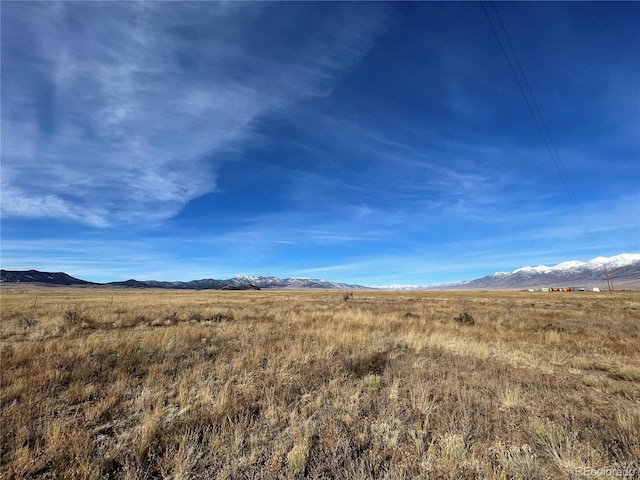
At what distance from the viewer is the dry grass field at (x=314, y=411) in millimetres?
3865

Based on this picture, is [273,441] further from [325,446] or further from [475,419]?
[475,419]

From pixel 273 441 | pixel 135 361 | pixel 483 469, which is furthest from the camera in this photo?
pixel 135 361

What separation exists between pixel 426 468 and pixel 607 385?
6134 mm

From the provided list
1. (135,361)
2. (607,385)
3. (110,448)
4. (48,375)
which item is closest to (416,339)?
(607,385)

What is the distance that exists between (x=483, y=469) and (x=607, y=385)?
5.63 m

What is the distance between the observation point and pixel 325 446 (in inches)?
170

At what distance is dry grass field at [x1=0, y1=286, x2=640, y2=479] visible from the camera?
387 centimetres

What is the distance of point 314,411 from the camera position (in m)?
5.49

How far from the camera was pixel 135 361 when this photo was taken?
837 cm

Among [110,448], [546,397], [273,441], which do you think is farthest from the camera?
[546,397]

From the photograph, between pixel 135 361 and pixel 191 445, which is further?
pixel 135 361

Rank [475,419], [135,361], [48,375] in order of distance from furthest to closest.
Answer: [135,361], [48,375], [475,419]

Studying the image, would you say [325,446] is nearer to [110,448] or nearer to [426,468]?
[426,468]

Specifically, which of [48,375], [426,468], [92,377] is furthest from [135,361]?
[426,468]
